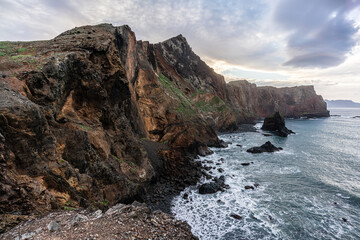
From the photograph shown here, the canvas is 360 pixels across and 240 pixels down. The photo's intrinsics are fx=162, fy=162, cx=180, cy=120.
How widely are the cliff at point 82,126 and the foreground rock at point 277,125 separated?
31529 mm

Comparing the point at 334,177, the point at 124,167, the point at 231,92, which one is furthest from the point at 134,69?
the point at 231,92

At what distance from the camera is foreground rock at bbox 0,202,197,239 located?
230 inches

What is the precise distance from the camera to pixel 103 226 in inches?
276

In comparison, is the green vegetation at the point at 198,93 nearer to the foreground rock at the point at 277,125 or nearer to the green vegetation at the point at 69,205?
the foreground rock at the point at 277,125

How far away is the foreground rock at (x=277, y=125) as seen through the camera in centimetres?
5678

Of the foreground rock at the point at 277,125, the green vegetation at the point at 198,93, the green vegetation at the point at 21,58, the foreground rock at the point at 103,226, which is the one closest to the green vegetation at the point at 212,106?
the green vegetation at the point at 198,93

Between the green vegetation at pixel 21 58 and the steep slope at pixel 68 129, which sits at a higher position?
the green vegetation at pixel 21 58

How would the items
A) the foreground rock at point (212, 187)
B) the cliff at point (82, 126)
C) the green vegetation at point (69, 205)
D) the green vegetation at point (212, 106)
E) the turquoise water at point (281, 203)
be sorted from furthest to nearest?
the green vegetation at point (212, 106) < the foreground rock at point (212, 187) < the turquoise water at point (281, 203) < the green vegetation at point (69, 205) < the cliff at point (82, 126)

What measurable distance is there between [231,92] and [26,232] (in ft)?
308

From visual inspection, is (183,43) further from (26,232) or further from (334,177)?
(26,232)

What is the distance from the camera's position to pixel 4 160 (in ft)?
21.4

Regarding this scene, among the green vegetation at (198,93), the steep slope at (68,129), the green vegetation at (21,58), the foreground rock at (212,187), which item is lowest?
the foreground rock at (212,187)

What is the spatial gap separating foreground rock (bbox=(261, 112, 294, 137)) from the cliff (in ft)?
103

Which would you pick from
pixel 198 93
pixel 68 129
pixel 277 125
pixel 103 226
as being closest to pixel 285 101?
pixel 277 125
